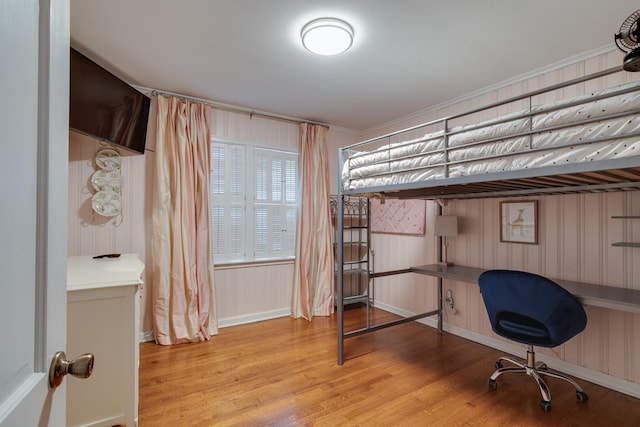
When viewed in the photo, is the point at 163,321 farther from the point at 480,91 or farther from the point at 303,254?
the point at 480,91

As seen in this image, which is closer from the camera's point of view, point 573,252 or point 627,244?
point 627,244

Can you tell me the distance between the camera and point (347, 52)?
2385 millimetres

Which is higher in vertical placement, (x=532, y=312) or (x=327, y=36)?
(x=327, y=36)

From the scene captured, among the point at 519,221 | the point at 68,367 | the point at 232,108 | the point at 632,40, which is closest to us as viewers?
the point at 68,367

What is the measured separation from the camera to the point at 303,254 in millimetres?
3920

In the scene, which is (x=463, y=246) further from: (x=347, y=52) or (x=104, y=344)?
(x=104, y=344)

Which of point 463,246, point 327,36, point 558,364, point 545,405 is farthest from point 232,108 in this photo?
point 558,364

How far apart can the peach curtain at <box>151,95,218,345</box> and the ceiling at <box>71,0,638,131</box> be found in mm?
408

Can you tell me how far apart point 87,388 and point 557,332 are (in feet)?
9.38

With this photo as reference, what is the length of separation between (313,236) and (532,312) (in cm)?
251

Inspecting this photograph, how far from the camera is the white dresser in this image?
159 centimetres

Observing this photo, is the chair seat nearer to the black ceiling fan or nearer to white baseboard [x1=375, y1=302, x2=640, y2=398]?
white baseboard [x1=375, y1=302, x2=640, y2=398]

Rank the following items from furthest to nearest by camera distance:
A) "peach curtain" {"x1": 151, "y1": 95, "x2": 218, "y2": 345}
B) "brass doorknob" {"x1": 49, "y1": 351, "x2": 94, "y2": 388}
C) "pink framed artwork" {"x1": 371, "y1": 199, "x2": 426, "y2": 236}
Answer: "pink framed artwork" {"x1": 371, "y1": 199, "x2": 426, "y2": 236}, "peach curtain" {"x1": 151, "y1": 95, "x2": 218, "y2": 345}, "brass doorknob" {"x1": 49, "y1": 351, "x2": 94, "y2": 388}

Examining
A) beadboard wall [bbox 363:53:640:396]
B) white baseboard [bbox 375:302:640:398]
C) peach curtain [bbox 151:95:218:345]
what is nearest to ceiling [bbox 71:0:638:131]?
beadboard wall [bbox 363:53:640:396]
